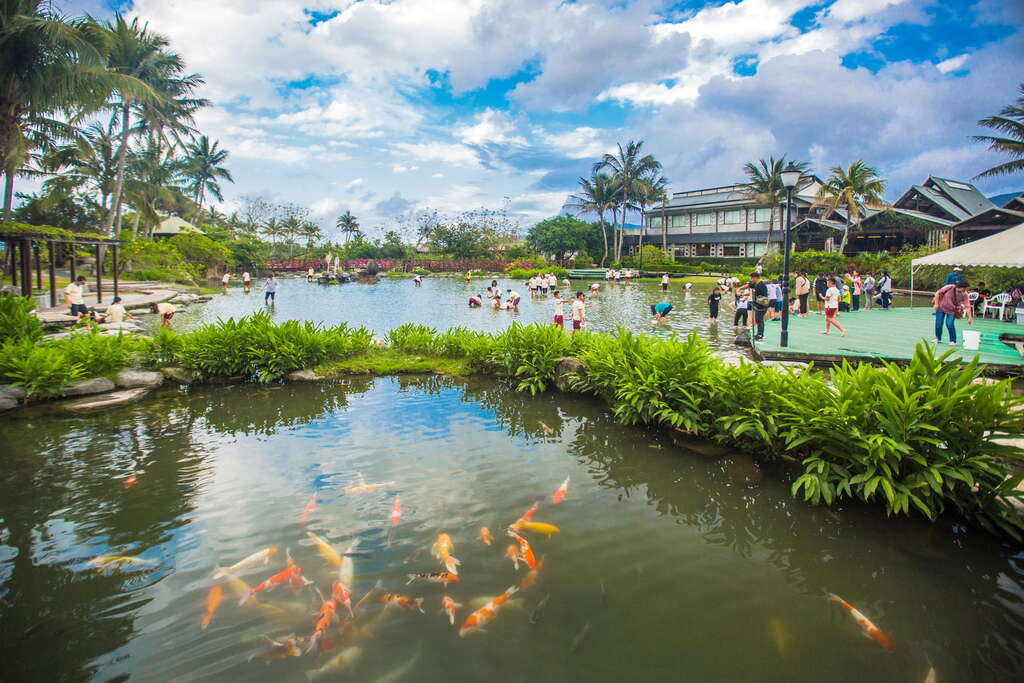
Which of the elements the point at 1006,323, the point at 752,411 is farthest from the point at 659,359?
the point at 1006,323

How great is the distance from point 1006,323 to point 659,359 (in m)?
16.8

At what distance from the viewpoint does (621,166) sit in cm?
5931

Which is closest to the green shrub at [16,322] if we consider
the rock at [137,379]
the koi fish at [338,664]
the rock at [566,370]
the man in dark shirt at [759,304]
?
the rock at [137,379]

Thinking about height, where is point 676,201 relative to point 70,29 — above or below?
above

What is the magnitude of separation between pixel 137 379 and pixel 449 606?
9.00m

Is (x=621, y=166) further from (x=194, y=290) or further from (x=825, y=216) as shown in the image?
(x=194, y=290)

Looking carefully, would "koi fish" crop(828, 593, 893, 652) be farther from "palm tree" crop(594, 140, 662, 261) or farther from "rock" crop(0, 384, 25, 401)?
"palm tree" crop(594, 140, 662, 261)

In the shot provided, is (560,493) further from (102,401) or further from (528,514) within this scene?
(102,401)

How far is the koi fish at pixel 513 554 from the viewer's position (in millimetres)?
4477

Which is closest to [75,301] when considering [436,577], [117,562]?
[117,562]

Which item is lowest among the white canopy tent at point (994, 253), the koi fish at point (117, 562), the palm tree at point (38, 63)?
the koi fish at point (117, 562)

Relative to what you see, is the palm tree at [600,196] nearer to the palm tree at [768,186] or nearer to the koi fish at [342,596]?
the palm tree at [768,186]

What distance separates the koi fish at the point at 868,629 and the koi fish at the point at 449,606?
2.99m

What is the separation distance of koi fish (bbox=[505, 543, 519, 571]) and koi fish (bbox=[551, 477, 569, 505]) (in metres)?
0.99
